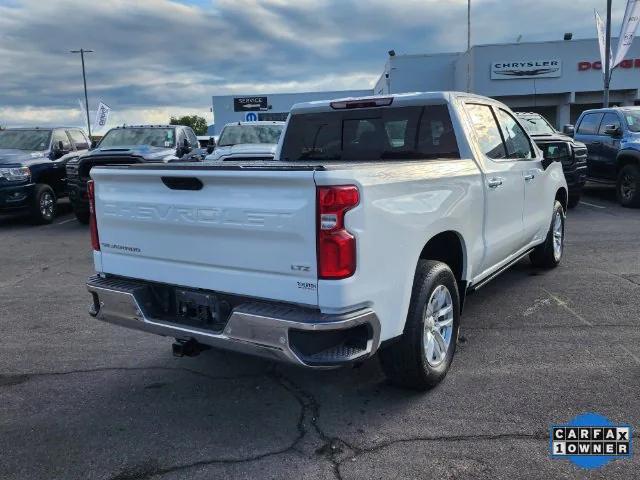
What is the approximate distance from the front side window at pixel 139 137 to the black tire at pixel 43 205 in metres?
1.53

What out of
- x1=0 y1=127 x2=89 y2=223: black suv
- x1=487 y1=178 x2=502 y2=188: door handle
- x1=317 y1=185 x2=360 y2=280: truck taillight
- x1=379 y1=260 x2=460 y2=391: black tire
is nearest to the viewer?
x1=317 y1=185 x2=360 y2=280: truck taillight

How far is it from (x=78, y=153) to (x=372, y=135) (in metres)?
10.7

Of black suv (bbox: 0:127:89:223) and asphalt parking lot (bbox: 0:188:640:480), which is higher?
black suv (bbox: 0:127:89:223)

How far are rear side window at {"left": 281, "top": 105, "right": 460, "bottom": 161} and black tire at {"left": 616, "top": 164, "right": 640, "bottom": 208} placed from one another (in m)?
8.49

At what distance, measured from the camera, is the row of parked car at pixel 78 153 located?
10.9 meters

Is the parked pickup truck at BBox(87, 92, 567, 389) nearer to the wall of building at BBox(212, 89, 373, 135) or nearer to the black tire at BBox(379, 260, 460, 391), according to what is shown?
the black tire at BBox(379, 260, 460, 391)

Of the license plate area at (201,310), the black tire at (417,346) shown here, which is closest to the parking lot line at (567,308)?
the black tire at (417,346)

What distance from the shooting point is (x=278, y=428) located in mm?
3412

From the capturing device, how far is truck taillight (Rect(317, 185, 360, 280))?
2859 millimetres

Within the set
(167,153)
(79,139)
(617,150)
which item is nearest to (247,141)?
(167,153)

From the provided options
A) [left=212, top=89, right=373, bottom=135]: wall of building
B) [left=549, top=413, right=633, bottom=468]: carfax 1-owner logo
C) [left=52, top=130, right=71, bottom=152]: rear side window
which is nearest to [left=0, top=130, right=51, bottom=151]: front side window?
[left=52, top=130, right=71, bottom=152]: rear side window

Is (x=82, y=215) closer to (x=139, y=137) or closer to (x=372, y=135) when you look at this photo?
(x=139, y=137)

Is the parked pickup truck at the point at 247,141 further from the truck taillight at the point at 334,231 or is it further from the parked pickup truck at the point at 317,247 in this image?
the truck taillight at the point at 334,231

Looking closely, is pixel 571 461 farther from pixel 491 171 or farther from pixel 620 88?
pixel 620 88
